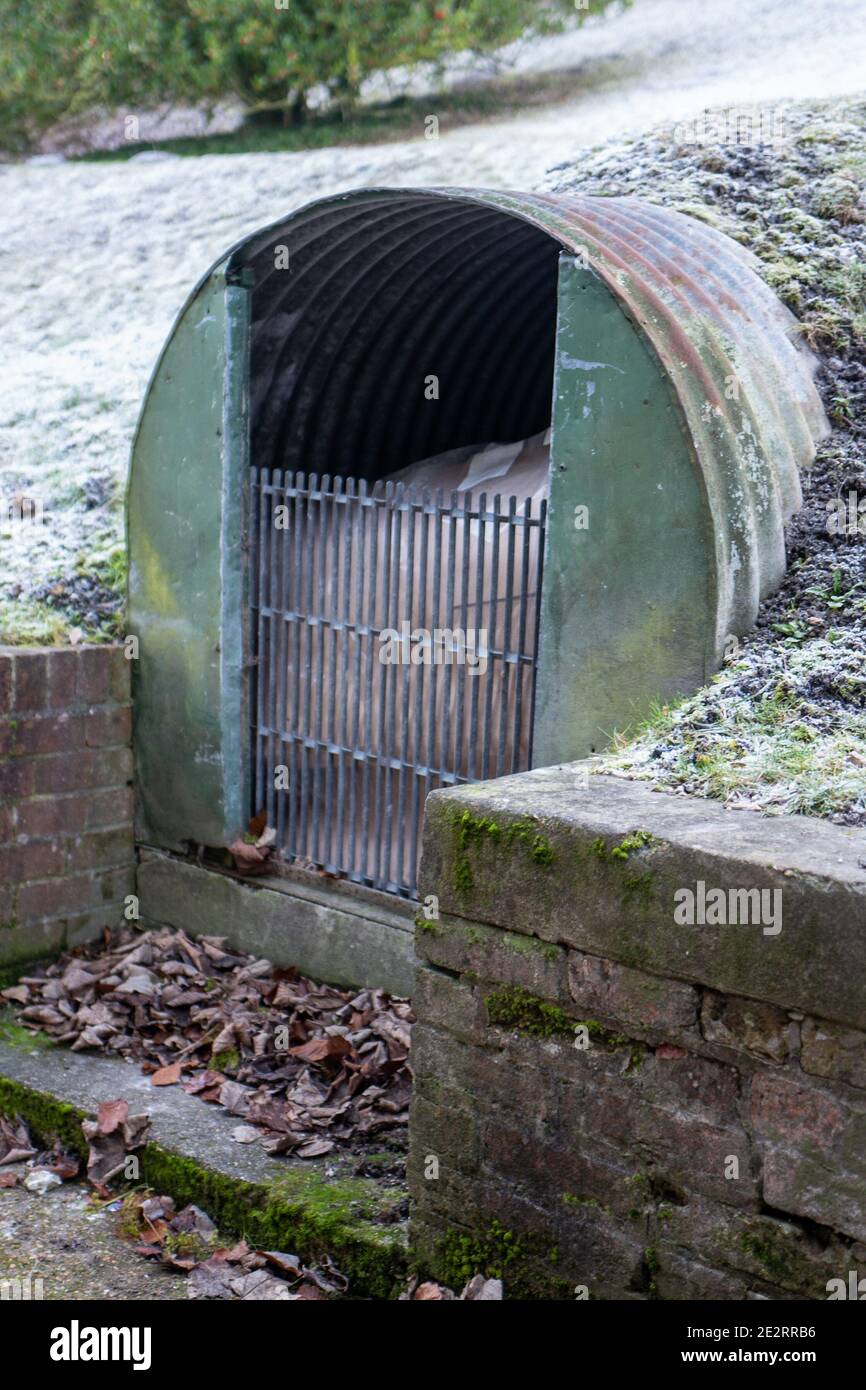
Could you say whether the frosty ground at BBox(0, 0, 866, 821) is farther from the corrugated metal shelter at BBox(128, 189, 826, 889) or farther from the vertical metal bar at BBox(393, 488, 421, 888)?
the vertical metal bar at BBox(393, 488, 421, 888)

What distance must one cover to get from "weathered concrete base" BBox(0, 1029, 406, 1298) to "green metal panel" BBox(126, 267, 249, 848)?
1.41 metres

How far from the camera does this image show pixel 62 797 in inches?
266

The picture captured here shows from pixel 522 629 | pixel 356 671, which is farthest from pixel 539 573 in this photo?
→ pixel 356 671

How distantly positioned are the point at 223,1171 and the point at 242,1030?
935 mm

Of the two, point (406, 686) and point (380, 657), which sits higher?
point (380, 657)

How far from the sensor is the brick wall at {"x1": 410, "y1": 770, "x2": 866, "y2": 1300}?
3453mm

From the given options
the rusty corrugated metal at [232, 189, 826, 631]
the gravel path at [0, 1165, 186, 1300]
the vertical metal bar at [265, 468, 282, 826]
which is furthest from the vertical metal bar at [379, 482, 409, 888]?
the gravel path at [0, 1165, 186, 1300]

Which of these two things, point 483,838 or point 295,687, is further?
point 295,687

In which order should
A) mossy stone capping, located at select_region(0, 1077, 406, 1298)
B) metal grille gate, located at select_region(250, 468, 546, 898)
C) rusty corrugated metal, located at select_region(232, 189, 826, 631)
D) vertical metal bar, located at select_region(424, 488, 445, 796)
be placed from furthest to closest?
vertical metal bar, located at select_region(424, 488, 445, 796) < metal grille gate, located at select_region(250, 468, 546, 898) < rusty corrugated metal, located at select_region(232, 189, 826, 631) < mossy stone capping, located at select_region(0, 1077, 406, 1298)

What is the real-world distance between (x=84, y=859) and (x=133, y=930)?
467 mm

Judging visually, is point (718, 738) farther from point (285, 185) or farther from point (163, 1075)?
point (285, 185)

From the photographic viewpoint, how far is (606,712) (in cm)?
529

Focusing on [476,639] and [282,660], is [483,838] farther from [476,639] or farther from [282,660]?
[282,660]

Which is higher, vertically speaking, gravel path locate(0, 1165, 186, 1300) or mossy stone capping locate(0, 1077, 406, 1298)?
mossy stone capping locate(0, 1077, 406, 1298)
